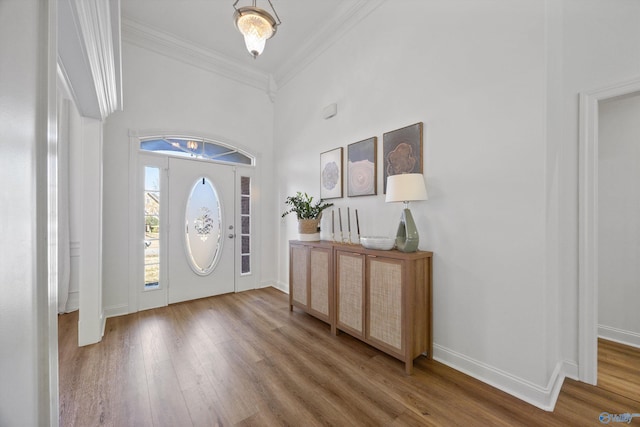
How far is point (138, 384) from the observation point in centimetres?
197

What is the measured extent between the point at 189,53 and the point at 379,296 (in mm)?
4341

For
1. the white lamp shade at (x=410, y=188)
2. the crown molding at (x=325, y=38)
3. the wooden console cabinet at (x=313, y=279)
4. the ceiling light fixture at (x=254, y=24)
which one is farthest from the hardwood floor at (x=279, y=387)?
the crown molding at (x=325, y=38)

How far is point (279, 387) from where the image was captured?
1.94 m

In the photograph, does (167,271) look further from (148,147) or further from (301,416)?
(301,416)

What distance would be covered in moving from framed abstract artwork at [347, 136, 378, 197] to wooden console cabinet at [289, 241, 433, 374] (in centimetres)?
75

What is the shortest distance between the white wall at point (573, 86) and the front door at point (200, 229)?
4.05 metres

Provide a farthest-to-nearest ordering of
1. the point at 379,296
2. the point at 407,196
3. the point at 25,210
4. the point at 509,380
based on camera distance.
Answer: the point at 379,296 → the point at 407,196 → the point at 509,380 → the point at 25,210

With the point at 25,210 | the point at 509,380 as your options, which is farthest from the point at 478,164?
the point at 25,210

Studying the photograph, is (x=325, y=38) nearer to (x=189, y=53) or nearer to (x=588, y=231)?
(x=189, y=53)

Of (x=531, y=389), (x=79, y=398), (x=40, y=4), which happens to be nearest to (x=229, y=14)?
(x=40, y=4)

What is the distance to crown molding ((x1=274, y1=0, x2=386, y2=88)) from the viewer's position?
3.04m

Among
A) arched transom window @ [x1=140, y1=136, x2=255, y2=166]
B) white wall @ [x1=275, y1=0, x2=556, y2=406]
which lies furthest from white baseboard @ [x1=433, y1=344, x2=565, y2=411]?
arched transom window @ [x1=140, y1=136, x2=255, y2=166]

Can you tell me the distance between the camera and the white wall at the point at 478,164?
1819mm

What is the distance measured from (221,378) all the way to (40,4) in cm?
234
